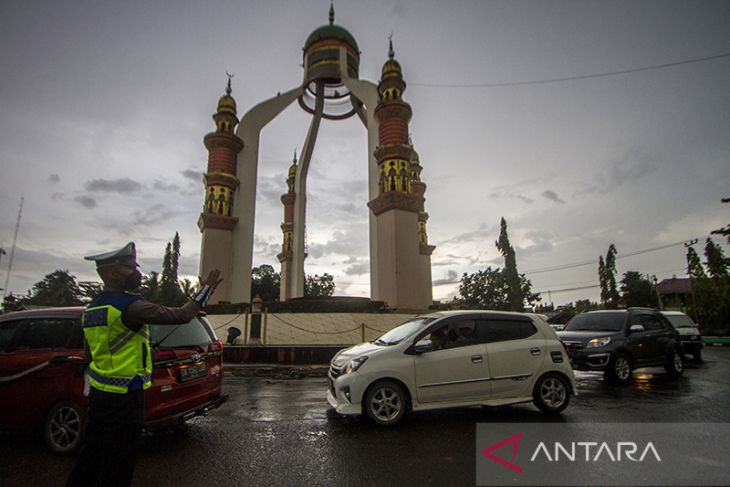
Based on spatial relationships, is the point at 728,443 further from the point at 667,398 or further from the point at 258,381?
the point at 258,381

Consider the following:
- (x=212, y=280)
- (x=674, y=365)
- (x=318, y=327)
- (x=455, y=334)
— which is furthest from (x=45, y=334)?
(x=674, y=365)

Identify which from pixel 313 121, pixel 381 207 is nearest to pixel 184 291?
pixel 313 121

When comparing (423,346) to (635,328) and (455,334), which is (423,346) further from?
(635,328)

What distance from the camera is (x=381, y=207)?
22719 mm

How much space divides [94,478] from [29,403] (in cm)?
269

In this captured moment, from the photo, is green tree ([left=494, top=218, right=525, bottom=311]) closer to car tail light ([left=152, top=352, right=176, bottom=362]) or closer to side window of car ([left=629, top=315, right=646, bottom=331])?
side window of car ([left=629, top=315, right=646, bottom=331])

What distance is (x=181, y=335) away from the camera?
15.1ft

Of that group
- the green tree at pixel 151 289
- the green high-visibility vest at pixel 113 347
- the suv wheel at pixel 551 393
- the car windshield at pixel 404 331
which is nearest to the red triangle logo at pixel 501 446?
the suv wheel at pixel 551 393

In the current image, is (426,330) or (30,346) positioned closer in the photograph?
(30,346)

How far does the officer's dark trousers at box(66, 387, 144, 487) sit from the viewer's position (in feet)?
7.59

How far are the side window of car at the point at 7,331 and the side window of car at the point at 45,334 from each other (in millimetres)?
134

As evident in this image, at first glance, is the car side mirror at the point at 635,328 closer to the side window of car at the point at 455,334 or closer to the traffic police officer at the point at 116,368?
the side window of car at the point at 455,334

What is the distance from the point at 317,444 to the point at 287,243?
35.4 meters

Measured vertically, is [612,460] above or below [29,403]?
below
